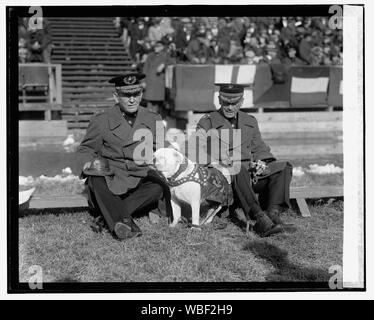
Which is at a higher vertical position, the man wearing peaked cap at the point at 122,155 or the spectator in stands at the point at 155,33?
the spectator in stands at the point at 155,33

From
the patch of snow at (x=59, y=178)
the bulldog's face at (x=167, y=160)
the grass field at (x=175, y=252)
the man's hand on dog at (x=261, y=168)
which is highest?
the bulldog's face at (x=167, y=160)

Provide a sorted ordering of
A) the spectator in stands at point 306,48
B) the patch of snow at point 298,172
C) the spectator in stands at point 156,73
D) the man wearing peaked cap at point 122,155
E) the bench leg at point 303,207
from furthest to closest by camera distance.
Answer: the spectator in stands at point 306,48
the spectator in stands at point 156,73
the patch of snow at point 298,172
the bench leg at point 303,207
the man wearing peaked cap at point 122,155

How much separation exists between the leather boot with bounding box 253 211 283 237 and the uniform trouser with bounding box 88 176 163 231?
105cm

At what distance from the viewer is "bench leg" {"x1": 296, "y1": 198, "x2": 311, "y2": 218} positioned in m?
7.40

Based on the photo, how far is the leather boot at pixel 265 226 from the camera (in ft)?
21.2

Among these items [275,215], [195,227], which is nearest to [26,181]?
[195,227]

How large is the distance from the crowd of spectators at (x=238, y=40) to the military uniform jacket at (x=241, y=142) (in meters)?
7.42

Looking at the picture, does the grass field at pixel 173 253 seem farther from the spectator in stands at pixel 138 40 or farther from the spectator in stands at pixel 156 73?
the spectator in stands at pixel 138 40

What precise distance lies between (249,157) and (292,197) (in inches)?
33.3

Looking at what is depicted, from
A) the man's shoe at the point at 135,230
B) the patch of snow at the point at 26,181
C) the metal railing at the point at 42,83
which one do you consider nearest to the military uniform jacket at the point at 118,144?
the man's shoe at the point at 135,230

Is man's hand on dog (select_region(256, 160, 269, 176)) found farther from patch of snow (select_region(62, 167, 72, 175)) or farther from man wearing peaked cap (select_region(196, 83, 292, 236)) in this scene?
patch of snow (select_region(62, 167, 72, 175))

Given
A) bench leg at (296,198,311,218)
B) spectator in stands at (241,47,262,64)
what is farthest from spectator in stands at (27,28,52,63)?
bench leg at (296,198,311,218)

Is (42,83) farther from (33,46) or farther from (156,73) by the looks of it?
(156,73)

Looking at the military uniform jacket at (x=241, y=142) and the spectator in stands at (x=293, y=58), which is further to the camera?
the spectator in stands at (x=293, y=58)
